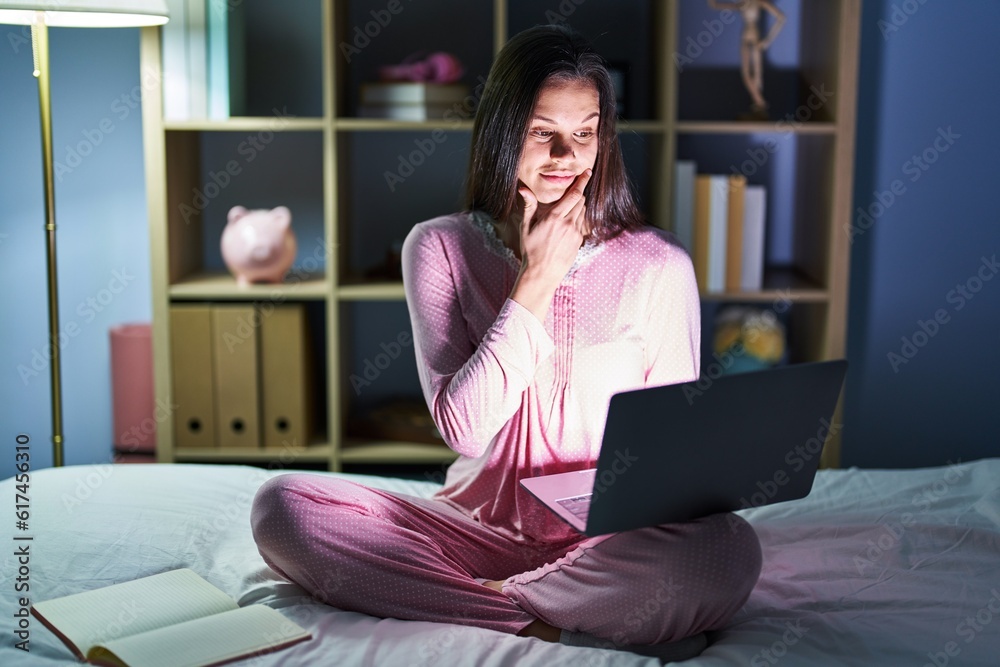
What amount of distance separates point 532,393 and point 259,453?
1090 mm

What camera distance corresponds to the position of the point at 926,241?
8.32 feet

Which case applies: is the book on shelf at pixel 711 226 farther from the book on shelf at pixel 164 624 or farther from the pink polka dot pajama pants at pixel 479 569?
the book on shelf at pixel 164 624

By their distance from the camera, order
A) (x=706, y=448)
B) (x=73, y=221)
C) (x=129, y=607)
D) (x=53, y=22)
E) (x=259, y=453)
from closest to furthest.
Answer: (x=706, y=448) → (x=129, y=607) → (x=53, y=22) → (x=259, y=453) → (x=73, y=221)

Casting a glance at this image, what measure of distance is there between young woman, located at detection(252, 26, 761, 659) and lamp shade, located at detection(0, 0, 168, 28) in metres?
0.80

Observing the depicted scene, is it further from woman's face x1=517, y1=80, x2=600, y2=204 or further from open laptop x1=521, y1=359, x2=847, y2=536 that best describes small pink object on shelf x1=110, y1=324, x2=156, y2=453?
open laptop x1=521, y1=359, x2=847, y2=536

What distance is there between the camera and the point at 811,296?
2.36 meters

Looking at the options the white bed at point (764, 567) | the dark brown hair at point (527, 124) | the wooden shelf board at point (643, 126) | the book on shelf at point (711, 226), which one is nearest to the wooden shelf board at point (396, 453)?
the white bed at point (764, 567)

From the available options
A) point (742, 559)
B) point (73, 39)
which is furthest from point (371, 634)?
point (73, 39)

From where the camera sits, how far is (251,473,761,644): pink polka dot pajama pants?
1223mm

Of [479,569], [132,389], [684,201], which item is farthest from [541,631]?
[132,389]

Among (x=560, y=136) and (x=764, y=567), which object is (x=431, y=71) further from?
(x=764, y=567)

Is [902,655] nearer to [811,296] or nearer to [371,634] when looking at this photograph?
[371,634]

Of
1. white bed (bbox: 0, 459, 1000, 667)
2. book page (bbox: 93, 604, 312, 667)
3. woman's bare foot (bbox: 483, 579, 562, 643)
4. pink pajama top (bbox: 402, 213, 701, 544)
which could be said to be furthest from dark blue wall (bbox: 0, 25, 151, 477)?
woman's bare foot (bbox: 483, 579, 562, 643)

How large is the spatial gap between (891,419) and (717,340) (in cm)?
52
